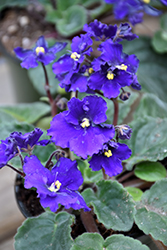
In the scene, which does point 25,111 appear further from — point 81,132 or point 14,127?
point 81,132

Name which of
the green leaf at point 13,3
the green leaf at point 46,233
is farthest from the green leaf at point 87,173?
the green leaf at point 13,3

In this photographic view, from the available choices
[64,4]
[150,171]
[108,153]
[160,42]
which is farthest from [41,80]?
[108,153]

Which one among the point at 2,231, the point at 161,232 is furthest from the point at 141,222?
the point at 2,231

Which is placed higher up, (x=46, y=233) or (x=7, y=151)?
(x=7, y=151)

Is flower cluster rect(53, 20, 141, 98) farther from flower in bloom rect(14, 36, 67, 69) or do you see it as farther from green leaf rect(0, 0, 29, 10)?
green leaf rect(0, 0, 29, 10)

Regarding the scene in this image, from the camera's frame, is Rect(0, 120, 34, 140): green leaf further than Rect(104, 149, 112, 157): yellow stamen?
Yes

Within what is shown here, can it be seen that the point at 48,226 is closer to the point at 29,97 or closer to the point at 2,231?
the point at 2,231

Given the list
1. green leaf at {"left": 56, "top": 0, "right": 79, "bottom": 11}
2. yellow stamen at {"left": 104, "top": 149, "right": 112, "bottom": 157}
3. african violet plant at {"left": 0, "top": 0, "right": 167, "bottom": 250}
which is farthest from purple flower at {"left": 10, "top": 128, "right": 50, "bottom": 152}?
green leaf at {"left": 56, "top": 0, "right": 79, "bottom": 11}
